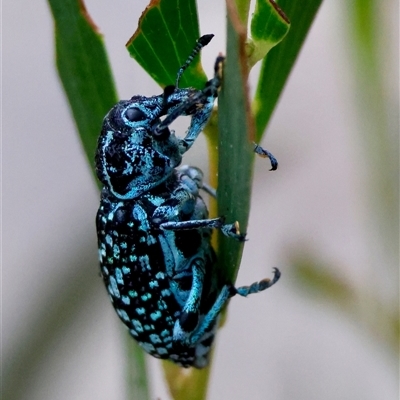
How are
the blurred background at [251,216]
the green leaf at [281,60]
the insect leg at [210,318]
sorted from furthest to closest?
the blurred background at [251,216] → the insect leg at [210,318] → the green leaf at [281,60]

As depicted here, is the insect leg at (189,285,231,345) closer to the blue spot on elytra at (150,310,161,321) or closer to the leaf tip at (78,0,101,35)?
the blue spot on elytra at (150,310,161,321)

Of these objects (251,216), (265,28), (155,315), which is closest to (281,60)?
(265,28)

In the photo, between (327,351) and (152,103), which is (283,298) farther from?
(152,103)

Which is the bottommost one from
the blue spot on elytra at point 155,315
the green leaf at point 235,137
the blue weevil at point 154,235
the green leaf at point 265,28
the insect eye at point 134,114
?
the blue spot on elytra at point 155,315

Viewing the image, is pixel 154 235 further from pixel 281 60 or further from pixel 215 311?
pixel 281 60

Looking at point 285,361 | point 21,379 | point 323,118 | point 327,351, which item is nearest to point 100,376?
point 285,361

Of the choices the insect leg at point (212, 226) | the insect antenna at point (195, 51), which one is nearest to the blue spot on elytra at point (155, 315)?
the insect leg at point (212, 226)

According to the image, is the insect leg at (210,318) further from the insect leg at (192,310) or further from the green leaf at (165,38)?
the green leaf at (165,38)
